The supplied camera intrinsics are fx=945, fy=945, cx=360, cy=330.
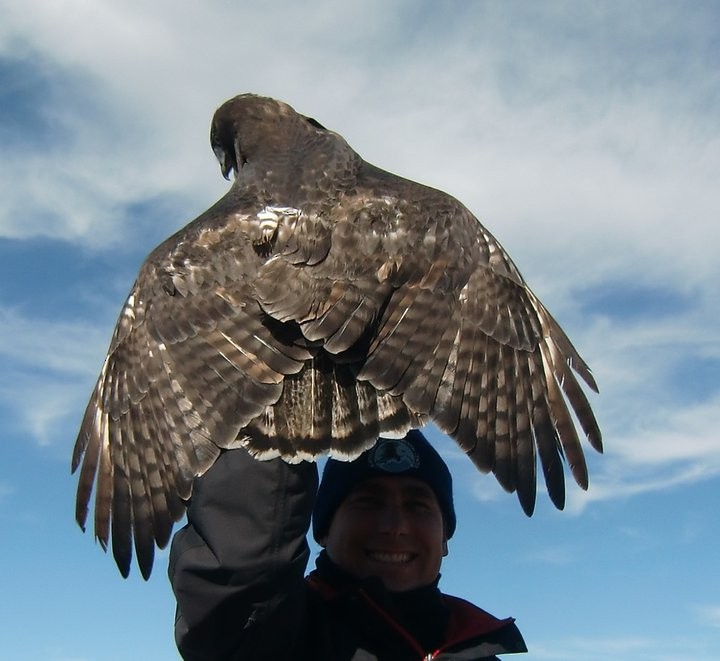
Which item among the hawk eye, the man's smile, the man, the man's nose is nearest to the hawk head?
the hawk eye

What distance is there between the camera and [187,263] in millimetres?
4520

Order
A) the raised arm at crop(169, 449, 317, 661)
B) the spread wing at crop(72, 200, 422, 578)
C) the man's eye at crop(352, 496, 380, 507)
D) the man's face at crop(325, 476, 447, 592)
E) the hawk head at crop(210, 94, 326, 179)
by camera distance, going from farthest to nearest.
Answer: the hawk head at crop(210, 94, 326, 179) → the man's eye at crop(352, 496, 380, 507) → the man's face at crop(325, 476, 447, 592) → the spread wing at crop(72, 200, 422, 578) → the raised arm at crop(169, 449, 317, 661)

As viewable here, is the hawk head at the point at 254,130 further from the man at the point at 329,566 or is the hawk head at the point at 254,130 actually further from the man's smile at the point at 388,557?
the man's smile at the point at 388,557

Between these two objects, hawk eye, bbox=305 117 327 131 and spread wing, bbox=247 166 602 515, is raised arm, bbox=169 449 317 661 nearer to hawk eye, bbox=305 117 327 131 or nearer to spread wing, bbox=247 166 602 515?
spread wing, bbox=247 166 602 515

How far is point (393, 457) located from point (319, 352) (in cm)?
67

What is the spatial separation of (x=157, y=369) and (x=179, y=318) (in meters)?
0.26

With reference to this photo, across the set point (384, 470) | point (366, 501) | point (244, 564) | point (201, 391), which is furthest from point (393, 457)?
point (244, 564)

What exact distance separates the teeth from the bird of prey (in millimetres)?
624

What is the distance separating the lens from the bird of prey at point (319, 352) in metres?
4.19

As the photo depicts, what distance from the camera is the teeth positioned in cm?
449

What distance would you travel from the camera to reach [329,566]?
14.7 ft

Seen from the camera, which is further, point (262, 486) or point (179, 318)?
point (179, 318)

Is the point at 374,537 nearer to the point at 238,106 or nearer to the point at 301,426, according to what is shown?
the point at 301,426

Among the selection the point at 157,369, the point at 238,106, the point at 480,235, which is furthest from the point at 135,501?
the point at 238,106
